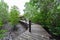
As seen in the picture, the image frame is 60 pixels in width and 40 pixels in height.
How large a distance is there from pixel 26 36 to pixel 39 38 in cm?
59

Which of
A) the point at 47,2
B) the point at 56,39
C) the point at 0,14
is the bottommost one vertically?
the point at 56,39

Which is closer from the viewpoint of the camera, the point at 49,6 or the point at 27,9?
the point at 49,6

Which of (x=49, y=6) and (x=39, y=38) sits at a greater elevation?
(x=49, y=6)

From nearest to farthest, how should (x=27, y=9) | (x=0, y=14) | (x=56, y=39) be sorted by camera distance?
(x=56, y=39)
(x=0, y=14)
(x=27, y=9)

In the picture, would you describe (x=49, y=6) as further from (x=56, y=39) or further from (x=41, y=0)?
(x=56, y=39)

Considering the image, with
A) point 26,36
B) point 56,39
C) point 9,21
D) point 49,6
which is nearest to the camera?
point 49,6

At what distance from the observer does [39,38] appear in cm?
683

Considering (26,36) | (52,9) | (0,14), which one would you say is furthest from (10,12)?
(52,9)

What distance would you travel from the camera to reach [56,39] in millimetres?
7555

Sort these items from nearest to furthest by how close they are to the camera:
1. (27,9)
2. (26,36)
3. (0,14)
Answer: (26,36), (0,14), (27,9)

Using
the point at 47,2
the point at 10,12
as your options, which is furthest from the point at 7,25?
the point at 47,2

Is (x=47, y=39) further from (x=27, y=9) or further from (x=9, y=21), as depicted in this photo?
(x=9, y=21)

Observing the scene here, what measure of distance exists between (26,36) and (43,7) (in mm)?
1522

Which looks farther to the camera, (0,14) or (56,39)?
(0,14)
